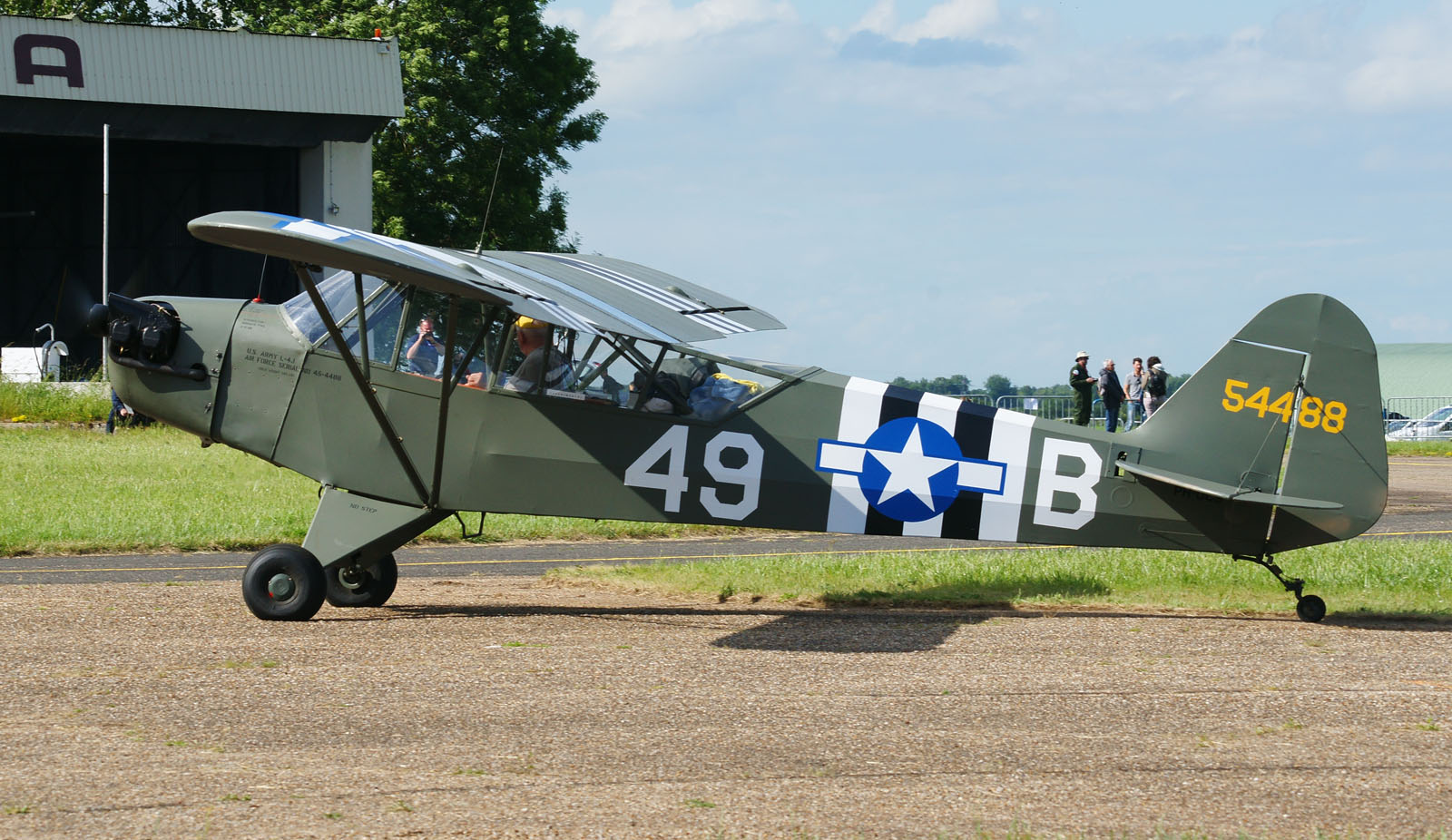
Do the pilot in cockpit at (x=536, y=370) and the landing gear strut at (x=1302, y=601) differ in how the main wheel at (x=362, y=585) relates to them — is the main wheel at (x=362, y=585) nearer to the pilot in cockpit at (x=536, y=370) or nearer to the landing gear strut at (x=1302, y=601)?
the pilot in cockpit at (x=536, y=370)

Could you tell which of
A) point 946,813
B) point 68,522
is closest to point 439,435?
point 946,813

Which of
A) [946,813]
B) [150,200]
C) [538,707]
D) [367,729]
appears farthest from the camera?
[150,200]

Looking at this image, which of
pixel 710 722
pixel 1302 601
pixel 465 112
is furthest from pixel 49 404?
pixel 1302 601

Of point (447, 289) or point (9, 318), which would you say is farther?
point (9, 318)

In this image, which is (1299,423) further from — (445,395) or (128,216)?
(128,216)

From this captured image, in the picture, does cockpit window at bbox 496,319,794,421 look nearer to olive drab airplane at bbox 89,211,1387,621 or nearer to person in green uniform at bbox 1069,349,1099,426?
olive drab airplane at bbox 89,211,1387,621

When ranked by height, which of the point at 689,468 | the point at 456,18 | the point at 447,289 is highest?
the point at 456,18

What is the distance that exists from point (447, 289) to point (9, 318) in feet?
133

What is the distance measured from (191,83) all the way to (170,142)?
4478mm

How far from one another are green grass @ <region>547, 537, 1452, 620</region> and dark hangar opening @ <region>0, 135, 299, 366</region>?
25.8 metres

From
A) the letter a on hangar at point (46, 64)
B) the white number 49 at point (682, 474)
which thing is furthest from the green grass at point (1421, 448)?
the letter a on hangar at point (46, 64)

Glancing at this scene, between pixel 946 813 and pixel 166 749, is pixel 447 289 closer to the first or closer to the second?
pixel 166 749

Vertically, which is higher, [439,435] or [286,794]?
[439,435]

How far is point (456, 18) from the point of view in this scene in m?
41.8
